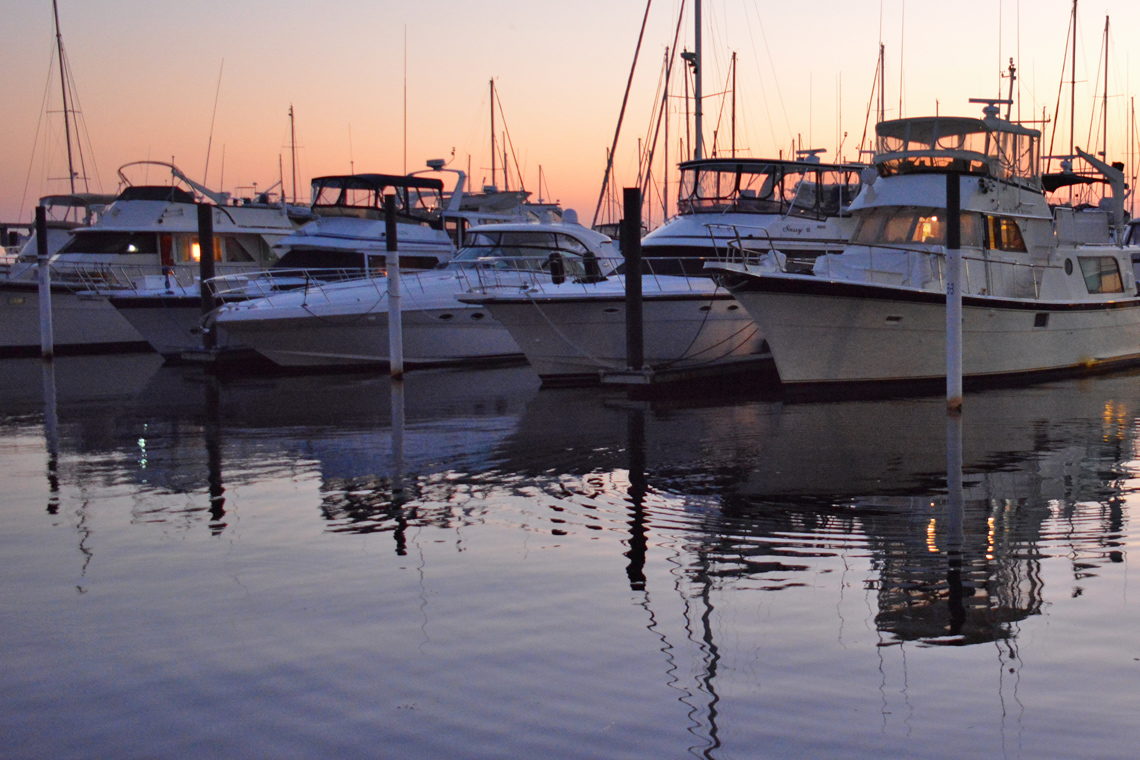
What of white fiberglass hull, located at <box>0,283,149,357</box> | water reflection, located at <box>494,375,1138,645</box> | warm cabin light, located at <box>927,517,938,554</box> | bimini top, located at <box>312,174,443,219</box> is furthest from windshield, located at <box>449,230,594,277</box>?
warm cabin light, located at <box>927,517,938,554</box>

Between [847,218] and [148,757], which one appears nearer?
[148,757]

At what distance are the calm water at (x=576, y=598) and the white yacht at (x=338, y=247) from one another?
12.7 m

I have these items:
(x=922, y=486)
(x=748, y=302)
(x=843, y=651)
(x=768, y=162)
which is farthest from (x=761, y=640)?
(x=768, y=162)

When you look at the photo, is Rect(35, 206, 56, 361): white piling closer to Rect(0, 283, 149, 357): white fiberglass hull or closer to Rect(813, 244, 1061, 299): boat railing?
Rect(0, 283, 149, 357): white fiberglass hull

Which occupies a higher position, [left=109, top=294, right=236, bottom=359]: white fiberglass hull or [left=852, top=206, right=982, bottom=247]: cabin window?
[left=852, top=206, right=982, bottom=247]: cabin window

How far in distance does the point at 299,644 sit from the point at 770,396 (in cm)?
1199

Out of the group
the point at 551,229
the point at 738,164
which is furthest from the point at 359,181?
the point at 738,164

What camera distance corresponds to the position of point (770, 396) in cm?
1717

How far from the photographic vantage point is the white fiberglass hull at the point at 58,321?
27781 mm

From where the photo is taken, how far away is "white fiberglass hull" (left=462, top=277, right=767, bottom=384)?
18484mm

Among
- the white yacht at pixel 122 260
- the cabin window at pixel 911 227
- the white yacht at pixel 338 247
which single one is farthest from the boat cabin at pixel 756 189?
the white yacht at pixel 122 260

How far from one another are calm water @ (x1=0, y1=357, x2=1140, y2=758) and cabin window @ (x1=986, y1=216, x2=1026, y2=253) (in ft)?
20.0

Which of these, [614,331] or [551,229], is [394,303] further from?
[551,229]

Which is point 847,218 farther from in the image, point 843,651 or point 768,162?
point 843,651
